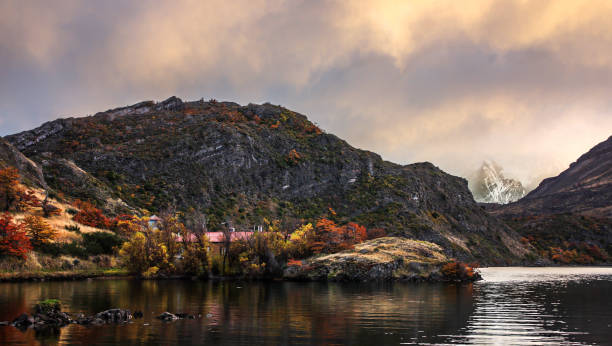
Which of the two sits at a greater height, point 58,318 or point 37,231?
point 37,231

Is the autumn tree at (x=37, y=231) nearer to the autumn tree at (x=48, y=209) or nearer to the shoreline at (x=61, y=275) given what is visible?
the shoreline at (x=61, y=275)

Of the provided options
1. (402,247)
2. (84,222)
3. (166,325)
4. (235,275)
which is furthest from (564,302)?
(84,222)

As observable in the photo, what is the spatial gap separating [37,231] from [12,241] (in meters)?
8.85

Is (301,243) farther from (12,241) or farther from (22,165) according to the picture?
(22,165)

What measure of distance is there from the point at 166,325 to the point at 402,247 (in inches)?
3050

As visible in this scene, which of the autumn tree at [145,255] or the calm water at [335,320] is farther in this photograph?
the autumn tree at [145,255]

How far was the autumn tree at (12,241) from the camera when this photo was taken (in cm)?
8819

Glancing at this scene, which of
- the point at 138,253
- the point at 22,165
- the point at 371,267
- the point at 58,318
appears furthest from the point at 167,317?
the point at 22,165

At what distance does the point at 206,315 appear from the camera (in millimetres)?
40281

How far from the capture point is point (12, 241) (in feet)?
293

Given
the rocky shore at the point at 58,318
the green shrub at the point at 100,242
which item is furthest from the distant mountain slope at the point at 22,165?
the rocky shore at the point at 58,318

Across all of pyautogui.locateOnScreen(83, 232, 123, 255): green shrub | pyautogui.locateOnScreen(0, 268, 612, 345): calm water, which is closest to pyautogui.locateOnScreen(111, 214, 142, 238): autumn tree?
pyautogui.locateOnScreen(83, 232, 123, 255): green shrub

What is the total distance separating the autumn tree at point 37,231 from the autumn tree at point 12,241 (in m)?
4.35

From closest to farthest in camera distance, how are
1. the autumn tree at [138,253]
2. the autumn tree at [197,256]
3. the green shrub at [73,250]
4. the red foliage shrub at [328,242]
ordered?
the autumn tree at [138,253] < the autumn tree at [197,256] < the green shrub at [73,250] < the red foliage shrub at [328,242]
